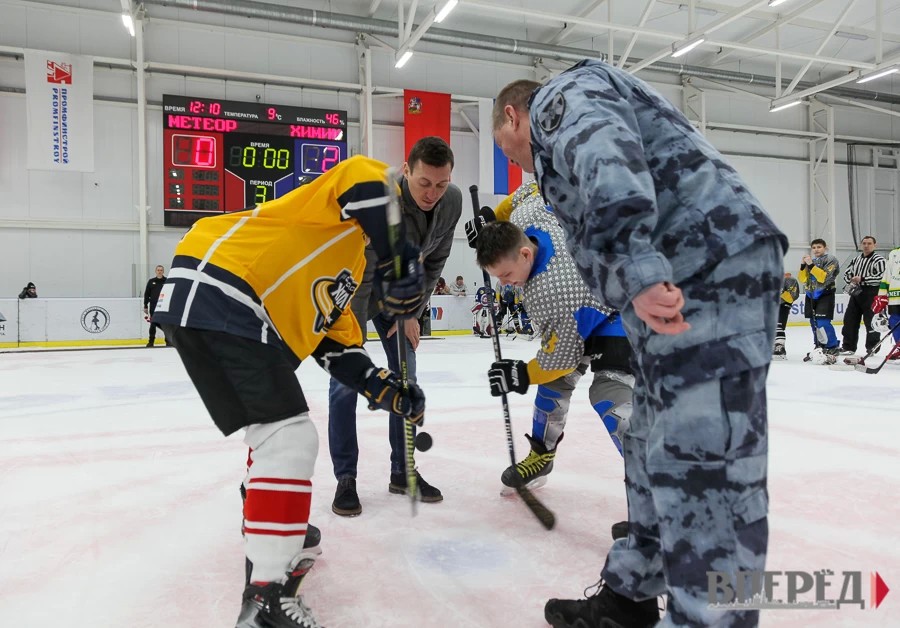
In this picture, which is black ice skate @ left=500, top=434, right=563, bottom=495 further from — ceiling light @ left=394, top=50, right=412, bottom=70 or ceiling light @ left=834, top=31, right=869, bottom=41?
ceiling light @ left=834, top=31, right=869, bottom=41

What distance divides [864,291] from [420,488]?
7.43m

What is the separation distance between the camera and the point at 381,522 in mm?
1971

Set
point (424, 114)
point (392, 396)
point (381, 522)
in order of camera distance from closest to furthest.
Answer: point (392, 396) → point (381, 522) → point (424, 114)

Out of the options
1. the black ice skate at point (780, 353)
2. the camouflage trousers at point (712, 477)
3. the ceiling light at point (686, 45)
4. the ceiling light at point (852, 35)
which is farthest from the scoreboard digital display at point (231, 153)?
the ceiling light at point (852, 35)

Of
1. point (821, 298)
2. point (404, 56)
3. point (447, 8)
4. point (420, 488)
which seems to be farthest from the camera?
point (404, 56)

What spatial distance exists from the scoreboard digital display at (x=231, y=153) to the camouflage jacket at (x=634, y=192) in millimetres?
9514

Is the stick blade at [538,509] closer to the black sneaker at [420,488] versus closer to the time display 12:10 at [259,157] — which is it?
the black sneaker at [420,488]

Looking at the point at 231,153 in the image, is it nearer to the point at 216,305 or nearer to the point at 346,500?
the point at 346,500

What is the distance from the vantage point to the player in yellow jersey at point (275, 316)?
4.05 ft

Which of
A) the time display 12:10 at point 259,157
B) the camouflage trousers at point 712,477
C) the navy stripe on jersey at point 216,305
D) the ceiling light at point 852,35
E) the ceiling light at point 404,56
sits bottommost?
the camouflage trousers at point 712,477

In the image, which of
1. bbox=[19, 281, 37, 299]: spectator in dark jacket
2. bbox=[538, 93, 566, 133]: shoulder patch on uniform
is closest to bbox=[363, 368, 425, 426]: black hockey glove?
bbox=[538, 93, 566, 133]: shoulder patch on uniform

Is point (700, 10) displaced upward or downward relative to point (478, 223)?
upward

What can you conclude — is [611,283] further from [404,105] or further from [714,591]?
[404,105]

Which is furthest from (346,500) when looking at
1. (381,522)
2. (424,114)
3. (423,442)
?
(424,114)
